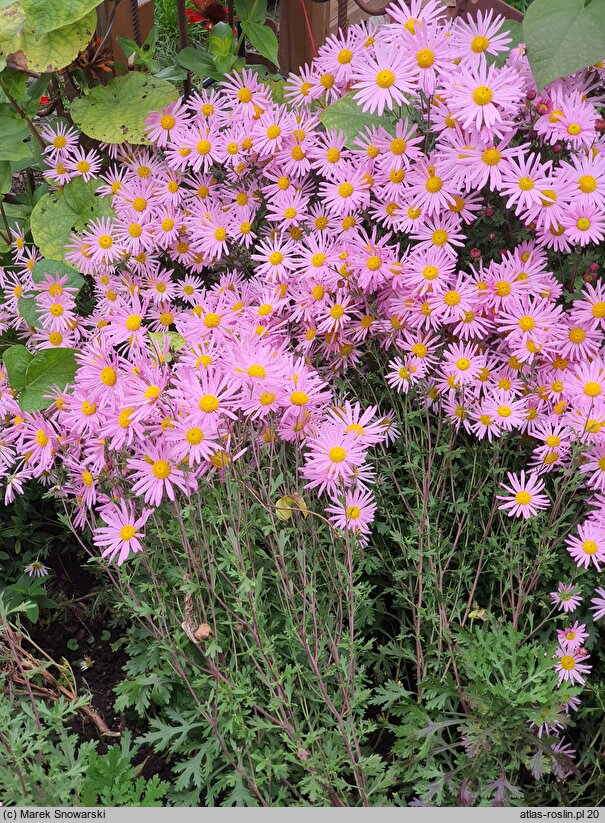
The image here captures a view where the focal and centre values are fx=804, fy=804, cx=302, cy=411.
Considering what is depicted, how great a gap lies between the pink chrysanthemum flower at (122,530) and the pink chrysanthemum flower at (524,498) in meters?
0.63

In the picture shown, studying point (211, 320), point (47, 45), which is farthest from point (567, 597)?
point (47, 45)

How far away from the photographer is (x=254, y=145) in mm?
1737

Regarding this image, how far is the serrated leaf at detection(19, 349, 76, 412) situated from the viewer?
5.36ft

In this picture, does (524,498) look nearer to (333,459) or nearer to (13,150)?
(333,459)

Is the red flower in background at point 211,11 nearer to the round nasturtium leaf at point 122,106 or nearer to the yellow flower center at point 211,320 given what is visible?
the round nasturtium leaf at point 122,106

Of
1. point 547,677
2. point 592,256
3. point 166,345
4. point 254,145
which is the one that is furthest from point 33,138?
point 547,677

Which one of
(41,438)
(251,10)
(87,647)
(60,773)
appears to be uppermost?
(251,10)

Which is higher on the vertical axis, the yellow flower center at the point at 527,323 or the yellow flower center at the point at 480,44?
the yellow flower center at the point at 480,44

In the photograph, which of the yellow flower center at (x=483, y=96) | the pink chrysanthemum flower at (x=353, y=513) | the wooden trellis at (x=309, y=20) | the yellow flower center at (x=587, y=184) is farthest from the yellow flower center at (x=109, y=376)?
the wooden trellis at (x=309, y=20)

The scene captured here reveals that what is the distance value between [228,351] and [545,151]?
2.40ft

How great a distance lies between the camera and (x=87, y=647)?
1690mm

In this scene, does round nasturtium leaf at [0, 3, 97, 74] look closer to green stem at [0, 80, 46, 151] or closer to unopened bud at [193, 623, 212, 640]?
green stem at [0, 80, 46, 151]

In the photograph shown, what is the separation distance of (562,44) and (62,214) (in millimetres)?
1185

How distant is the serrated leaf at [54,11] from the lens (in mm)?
1661
